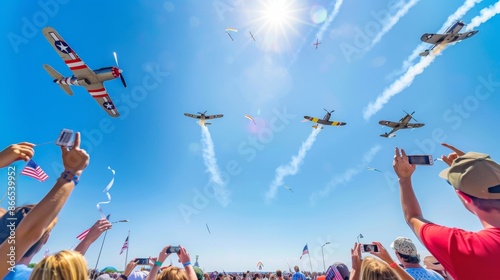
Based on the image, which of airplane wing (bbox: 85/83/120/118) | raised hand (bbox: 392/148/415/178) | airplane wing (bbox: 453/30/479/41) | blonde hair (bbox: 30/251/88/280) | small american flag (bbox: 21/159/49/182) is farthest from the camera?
airplane wing (bbox: 453/30/479/41)

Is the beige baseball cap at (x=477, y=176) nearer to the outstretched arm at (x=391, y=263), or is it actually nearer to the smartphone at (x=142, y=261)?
the outstretched arm at (x=391, y=263)

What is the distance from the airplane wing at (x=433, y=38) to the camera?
85.2 ft

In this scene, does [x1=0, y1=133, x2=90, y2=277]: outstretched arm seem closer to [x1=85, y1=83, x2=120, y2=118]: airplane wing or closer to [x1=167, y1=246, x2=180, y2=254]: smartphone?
[x1=167, y1=246, x2=180, y2=254]: smartphone

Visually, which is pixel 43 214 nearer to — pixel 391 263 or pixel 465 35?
pixel 391 263

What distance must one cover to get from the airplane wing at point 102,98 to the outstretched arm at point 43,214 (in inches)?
957

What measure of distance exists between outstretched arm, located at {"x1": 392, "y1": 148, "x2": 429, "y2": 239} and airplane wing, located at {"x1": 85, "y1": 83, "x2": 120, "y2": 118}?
26.3 metres

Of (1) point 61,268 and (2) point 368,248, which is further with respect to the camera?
(2) point 368,248

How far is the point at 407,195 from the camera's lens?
2830 mm

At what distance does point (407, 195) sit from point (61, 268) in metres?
3.84

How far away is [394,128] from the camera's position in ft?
98.8

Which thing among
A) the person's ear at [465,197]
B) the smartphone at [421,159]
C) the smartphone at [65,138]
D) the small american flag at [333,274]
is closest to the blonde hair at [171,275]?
the smartphone at [65,138]

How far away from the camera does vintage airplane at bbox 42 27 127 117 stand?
731 inches

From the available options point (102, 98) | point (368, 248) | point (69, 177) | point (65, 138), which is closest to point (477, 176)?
point (368, 248)

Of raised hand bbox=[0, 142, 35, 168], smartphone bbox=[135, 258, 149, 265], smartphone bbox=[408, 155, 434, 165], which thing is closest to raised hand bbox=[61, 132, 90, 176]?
raised hand bbox=[0, 142, 35, 168]
